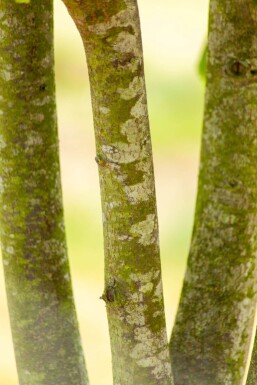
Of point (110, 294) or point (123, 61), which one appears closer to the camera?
point (123, 61)

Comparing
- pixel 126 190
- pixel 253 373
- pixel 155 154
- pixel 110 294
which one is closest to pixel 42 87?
pixel 126 190

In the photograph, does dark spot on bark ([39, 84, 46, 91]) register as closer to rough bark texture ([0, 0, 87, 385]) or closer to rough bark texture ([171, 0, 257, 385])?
rough bark texture ([0, 0, 87, 385])

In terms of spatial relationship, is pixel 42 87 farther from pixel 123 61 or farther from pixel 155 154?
pixel 155 154

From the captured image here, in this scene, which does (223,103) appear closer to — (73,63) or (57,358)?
(57,358)

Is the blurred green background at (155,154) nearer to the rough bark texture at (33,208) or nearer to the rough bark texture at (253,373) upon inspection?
the rough bark texture at (33,208)

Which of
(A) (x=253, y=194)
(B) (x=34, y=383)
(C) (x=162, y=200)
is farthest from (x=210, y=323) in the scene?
(C) (x=162, y=200)

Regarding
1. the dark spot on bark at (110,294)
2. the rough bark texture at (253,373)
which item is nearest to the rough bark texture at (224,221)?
the rough bark texture at (253,373)

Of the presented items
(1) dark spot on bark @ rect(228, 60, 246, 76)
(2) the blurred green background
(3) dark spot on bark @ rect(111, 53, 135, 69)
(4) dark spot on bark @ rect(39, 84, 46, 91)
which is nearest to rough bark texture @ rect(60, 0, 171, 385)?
(3) dark spot on bark @ rect(111, 53, 135, 69)
